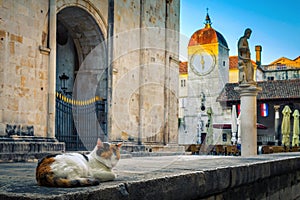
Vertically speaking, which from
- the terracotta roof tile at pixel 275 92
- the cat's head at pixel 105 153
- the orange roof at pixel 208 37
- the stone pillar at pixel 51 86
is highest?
the orange roof at pixel 208 37

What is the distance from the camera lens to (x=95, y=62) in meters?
13.7

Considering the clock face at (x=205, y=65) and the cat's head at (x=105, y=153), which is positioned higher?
A: the clock face at (x=205, y=65)

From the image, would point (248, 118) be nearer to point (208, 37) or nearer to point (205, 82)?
point (205, 82)

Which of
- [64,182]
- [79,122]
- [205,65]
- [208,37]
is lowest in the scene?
[64,182]

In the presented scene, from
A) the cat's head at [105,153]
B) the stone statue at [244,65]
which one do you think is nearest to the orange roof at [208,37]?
the stone statue at [244,65]

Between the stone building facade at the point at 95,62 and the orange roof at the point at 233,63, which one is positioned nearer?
the stone building facade at the point at 95,62

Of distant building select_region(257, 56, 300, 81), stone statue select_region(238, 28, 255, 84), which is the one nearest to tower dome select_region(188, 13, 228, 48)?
distant building select_region(257, 56, 300, 81)

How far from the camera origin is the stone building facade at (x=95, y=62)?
9578 mm

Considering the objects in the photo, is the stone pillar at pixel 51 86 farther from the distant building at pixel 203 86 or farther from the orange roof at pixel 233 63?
the orange roof at pixel 233 63

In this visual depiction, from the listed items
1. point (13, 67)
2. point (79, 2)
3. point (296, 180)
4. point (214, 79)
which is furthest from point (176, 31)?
point (214, 79)

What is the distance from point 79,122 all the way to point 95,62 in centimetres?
203

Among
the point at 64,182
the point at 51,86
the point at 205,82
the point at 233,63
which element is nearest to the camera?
the point at 64,182

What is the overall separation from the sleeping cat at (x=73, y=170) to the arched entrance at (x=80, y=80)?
8823mm

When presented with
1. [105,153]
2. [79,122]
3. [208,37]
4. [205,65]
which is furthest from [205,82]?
[105,153]
